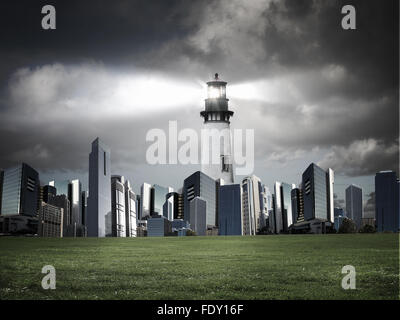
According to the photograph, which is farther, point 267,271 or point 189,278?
point 267,271

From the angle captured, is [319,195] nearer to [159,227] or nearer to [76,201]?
[159,227]

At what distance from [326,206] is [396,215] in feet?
49.3

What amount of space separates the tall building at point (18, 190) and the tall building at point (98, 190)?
545 inches

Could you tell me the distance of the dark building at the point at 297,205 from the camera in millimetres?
105438

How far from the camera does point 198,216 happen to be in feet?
309

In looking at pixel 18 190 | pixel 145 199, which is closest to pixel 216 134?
pixel 145 199

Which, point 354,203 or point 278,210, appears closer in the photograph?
point 354,203

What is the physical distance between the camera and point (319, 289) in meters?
22.7

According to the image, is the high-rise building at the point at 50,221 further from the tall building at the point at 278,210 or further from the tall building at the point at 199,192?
the tall building at the point at 278,210

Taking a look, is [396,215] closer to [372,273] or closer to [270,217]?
[270,217]

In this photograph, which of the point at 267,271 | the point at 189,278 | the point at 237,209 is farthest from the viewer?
the point at 237,209

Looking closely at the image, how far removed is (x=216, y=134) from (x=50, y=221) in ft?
161
